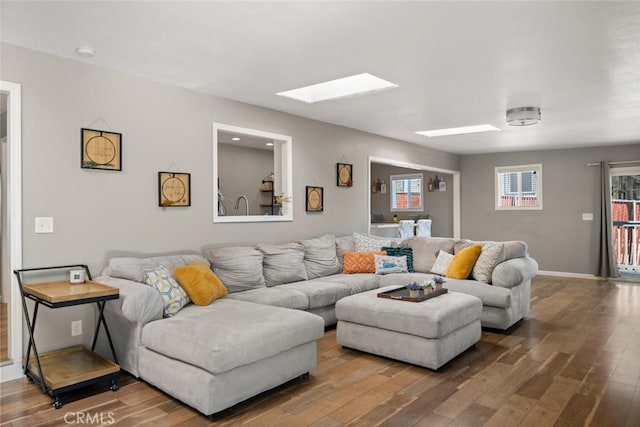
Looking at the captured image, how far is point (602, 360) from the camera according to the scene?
3.63 m

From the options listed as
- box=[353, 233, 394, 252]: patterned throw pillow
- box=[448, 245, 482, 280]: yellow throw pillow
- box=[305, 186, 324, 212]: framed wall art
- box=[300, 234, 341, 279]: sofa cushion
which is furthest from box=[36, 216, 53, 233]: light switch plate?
box=[448, 245, 482, 280]: yellow throw pillow

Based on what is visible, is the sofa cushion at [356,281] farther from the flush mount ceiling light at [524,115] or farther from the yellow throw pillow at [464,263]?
the flush mount ceiling light at [524,115]

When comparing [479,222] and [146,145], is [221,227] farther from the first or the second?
[479,222]

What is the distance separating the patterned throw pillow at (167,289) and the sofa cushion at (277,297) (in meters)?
0.63

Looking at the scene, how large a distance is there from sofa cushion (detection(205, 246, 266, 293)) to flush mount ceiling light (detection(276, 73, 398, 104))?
172 centimetres

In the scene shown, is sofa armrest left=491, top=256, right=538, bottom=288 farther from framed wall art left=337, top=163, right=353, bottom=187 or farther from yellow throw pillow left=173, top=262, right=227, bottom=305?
yellow throw pillow left=173, top=262, right=227, bottom=305

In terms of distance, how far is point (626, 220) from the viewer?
827 cm

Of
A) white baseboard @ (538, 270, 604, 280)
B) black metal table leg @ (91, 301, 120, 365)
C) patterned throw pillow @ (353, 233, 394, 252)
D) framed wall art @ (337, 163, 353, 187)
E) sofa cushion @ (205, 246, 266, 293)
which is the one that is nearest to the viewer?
black metal table leg @ (91, 301, 120, 365)

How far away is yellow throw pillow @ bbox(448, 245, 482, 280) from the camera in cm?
485

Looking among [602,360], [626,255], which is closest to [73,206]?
[602,360]

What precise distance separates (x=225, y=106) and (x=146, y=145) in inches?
40.9

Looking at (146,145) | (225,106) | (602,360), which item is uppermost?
(225,106)

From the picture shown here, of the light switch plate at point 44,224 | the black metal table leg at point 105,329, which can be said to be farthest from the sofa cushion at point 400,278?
the light switch plate at point 44,224

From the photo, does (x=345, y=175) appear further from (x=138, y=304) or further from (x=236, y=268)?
(x=138, y=304)
